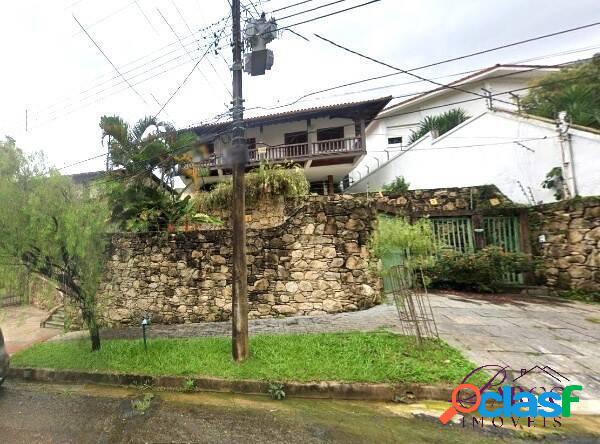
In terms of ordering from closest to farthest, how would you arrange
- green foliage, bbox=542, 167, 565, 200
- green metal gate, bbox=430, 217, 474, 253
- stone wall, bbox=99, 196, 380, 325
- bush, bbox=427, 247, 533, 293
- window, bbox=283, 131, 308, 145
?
stone wall, bbox=99, 196, 380, 325 < bush, bbox=427, 247, 533, 293 < green metal gate, bbox=430, 217, 474, 253 < green foliage, bbox=542, 167, 565, 200 < window, bbox=283, 131, 308, 145

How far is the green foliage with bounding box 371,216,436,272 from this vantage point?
4.17m

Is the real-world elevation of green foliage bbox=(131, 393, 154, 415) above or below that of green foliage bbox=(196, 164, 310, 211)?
below

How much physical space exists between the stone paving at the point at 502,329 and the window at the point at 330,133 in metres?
12.5

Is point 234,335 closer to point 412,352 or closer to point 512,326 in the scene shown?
point 412,352

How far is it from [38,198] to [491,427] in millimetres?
6659

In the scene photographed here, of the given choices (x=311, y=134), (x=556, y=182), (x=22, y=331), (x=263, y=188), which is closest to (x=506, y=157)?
(x=556, y=182)

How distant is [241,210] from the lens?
490cm

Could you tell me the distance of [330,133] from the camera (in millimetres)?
18047

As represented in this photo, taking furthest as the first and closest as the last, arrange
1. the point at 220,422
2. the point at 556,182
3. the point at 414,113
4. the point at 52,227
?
the point at 414,113, the point at 556,182, the point at 52,227, the point at 220,422

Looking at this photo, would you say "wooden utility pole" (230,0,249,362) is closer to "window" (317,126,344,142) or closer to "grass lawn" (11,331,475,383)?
"grass lawn" (11,331,475,383)

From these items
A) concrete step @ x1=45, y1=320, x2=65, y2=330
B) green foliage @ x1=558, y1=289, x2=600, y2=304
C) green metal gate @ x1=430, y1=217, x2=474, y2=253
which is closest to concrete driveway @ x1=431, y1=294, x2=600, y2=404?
green foliage @ x1=558, y1=289, x2=600, y2=304

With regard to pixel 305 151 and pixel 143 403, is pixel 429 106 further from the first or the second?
pixel 143 403

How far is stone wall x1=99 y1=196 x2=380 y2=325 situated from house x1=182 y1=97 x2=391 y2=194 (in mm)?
9131

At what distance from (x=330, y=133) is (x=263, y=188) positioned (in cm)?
839
